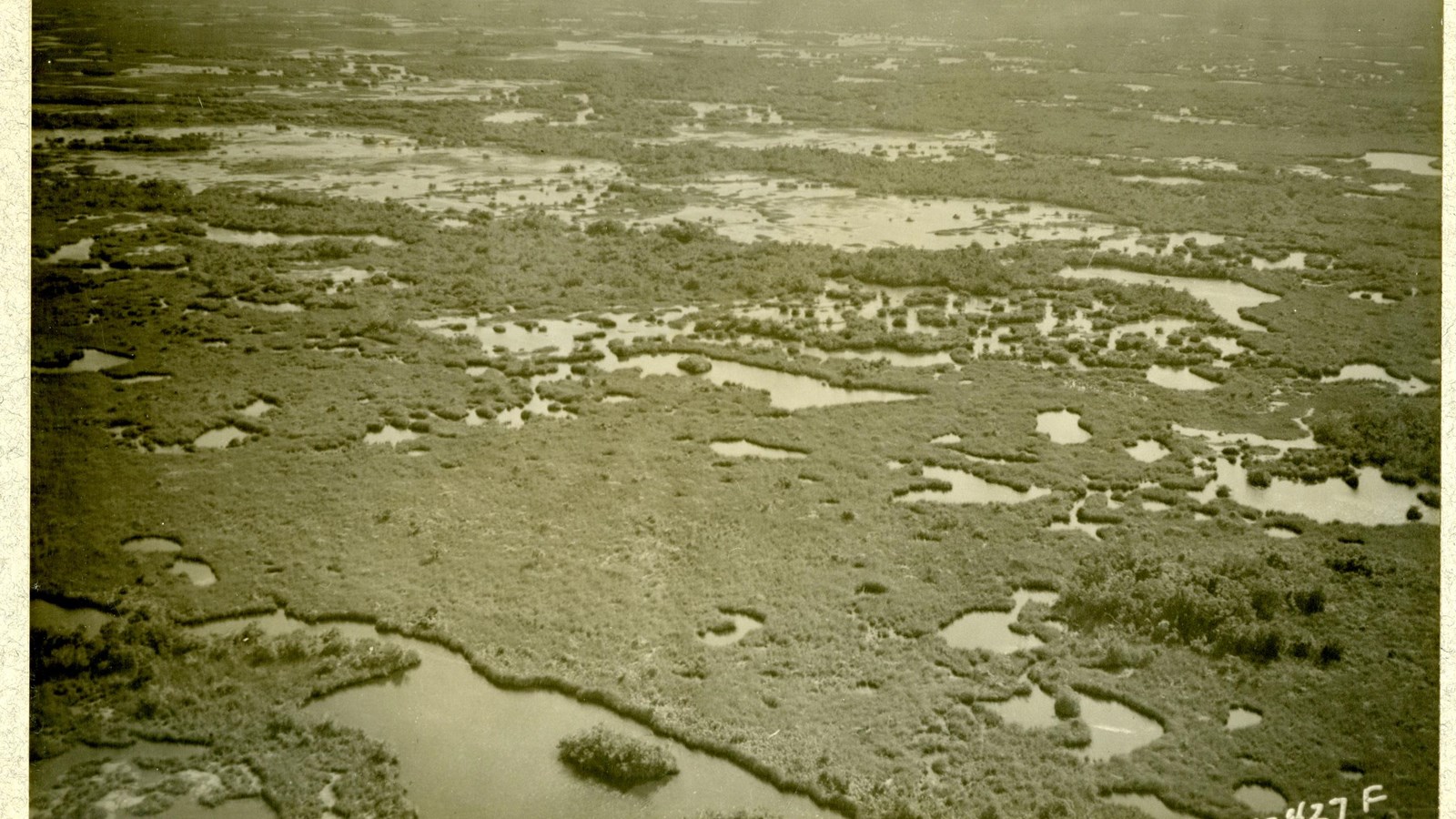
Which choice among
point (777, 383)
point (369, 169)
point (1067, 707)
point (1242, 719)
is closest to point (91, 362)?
point (777, 383)

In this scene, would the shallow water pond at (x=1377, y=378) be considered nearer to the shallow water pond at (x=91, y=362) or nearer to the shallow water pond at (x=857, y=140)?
the shallow water pond at (x=857, y=140)

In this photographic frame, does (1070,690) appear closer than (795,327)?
Yes

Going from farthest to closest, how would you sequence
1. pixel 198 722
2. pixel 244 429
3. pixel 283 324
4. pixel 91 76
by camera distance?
pixel 91 76 < pixel 283 324 < pixel 244 429 < pixel 198 722

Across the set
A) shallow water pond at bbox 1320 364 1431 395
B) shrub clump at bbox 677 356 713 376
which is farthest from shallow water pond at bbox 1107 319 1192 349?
shrub clump at bbox 677 356 713 376

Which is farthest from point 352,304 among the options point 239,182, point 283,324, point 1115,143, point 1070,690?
point 1115,143

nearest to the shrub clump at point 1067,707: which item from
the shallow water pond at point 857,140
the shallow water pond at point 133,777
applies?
the shallow water pond at point 133,777

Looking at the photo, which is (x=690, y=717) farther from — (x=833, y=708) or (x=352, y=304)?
(x=352, y=304)
